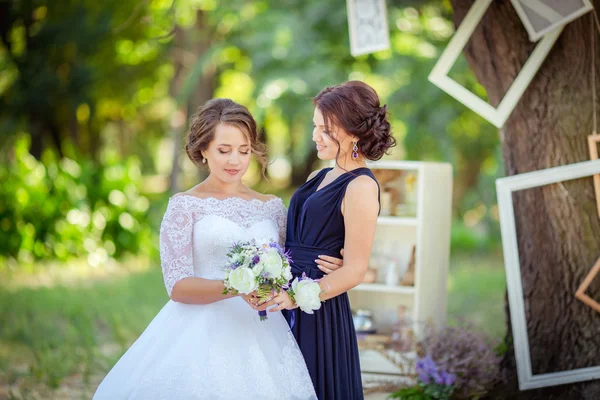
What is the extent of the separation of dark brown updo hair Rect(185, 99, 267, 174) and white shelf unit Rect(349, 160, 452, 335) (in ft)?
7.13

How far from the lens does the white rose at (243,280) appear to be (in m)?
2.54

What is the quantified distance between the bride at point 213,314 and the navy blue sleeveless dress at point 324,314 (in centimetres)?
9

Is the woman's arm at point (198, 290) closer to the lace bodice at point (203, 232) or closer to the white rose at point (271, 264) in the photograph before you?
the lace bodice at point (203, 232)

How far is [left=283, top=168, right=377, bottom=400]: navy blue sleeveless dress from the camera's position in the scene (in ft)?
9.76

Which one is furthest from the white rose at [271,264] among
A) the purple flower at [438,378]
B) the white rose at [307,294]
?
the purple flower at [438,378]

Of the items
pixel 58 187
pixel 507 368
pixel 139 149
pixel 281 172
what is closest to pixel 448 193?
pixel 507 368

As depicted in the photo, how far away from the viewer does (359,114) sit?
292 cm

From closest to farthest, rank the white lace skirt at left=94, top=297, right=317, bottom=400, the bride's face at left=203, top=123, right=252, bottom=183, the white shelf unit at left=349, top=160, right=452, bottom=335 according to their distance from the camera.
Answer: the white lace skirt at left=94, top=297, right=317, bottom=400 < the bride's face at left=203, top=123, right=252, bottom=183 < the white shelf unit at left=349, top=160, right=452, bottom=335

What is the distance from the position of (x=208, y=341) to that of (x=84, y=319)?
15.5 ft

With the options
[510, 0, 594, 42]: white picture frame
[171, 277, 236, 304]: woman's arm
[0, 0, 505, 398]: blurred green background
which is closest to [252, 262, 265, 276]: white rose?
[171, 277, 236, 304]: woman's arm

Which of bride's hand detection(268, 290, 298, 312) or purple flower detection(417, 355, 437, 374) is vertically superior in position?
bride's hand detection(268, 290, 298, 312)

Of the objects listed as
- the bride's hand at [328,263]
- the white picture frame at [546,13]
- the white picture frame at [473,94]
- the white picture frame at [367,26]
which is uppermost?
the white picture frame at [367,26]

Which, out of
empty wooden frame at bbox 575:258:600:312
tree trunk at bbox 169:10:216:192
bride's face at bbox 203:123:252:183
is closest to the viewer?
bride's face at bbox 203:123:252:183

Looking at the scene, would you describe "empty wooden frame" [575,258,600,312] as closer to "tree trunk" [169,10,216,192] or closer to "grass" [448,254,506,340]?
"grass" [448,254,506,340]
